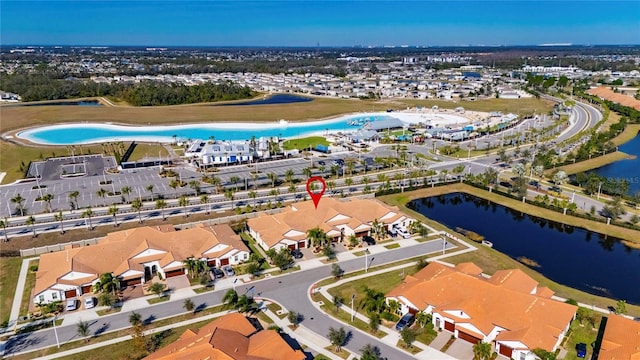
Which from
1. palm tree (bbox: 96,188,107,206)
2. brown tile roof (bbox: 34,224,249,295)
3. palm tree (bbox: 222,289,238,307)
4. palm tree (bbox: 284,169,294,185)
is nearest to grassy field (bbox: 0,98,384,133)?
palm tree (bbox: 284,169,294,185)

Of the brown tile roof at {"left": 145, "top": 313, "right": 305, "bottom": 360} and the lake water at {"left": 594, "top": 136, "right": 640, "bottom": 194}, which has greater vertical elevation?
the brown tile roof at {"left": 145, "top": 313, "right": 305, "bottom": 360}

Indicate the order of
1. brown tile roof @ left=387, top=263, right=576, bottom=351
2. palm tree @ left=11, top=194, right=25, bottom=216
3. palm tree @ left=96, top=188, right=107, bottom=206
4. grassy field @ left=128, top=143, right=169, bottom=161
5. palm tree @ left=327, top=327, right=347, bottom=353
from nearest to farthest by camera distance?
brown tile roof @ left=387, top=263, right=576, bottom=351
palm tree @ left=327, top=327, right=347, bottom=353
palm tree @ left=11, top=194, right=25, bottom=216
palm tree @ left=96, top=188, right=107, bottom=206
grassy field @ left=128, top=143, right=169, bottom=161

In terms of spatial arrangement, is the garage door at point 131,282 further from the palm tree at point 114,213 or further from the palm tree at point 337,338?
the palm tree at point 337,338

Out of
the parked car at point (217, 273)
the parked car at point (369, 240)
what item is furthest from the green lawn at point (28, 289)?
the parked car at point (369, 240)

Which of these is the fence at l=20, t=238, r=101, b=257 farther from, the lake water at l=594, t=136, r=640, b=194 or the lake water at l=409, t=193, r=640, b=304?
the lake water at l=594, t=136, r=640, b=194

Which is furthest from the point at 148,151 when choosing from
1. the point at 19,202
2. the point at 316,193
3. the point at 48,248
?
the point at 48,248

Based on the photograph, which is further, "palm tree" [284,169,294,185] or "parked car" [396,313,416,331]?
"palm tree" [284,169,294,185]

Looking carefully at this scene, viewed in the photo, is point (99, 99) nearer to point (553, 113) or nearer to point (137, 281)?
point (137, 281)
